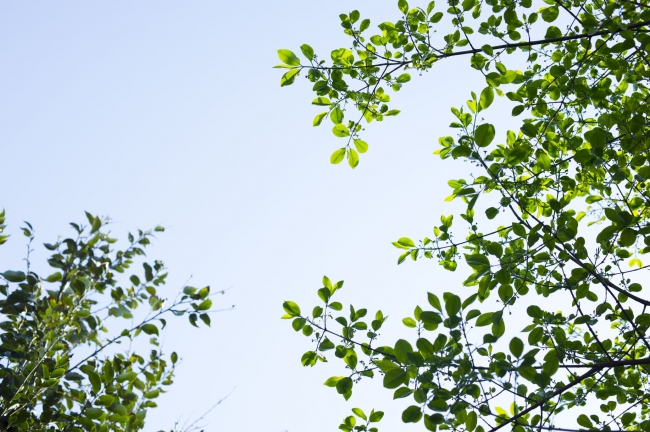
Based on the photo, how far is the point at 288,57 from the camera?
3572 mm

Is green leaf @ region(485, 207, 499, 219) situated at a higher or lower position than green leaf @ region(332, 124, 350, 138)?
lower

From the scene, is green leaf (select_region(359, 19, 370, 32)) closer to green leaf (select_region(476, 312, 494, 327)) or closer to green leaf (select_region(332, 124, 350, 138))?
green leaf (select_region(332, 124, 350, 138))

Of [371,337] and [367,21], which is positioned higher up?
[367,21]

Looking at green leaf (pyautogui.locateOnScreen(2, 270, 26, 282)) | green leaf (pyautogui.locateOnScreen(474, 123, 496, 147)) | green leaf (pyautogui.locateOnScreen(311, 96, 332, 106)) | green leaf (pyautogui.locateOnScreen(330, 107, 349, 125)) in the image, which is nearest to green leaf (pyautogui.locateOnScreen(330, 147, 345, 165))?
green leaf (pyautogui.locateOnScreen(330, 107, 349, 125))

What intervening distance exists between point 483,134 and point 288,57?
1667 millimetres

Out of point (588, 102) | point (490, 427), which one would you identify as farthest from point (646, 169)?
point (490, 427)

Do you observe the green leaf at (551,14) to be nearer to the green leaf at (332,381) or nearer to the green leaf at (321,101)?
the green leaf at (321,101)

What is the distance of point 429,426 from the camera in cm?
224

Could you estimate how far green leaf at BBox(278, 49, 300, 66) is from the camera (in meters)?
3.57

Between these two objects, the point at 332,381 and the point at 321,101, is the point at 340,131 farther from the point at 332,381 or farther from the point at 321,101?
the point at 332,381

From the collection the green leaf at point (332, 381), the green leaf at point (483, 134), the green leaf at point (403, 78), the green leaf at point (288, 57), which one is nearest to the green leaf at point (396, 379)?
the green leaf at point (332, 381)

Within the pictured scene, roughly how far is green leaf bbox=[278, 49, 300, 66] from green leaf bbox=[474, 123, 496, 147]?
1599 mm

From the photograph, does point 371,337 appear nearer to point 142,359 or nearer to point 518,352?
point 518,352

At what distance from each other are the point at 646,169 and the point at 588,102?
1.11 metres
